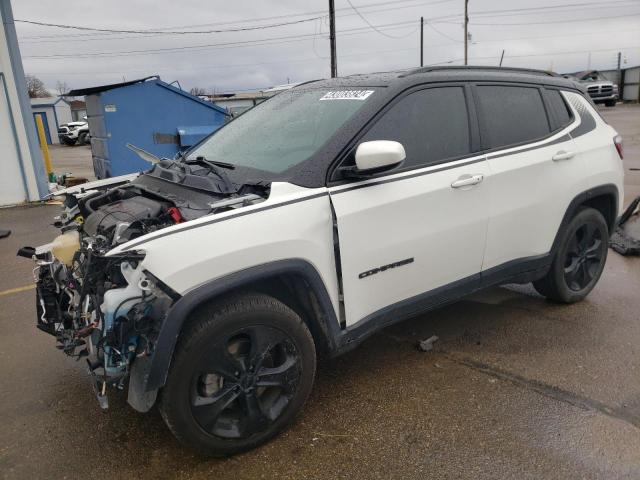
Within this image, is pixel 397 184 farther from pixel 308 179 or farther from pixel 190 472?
pixel 190 472

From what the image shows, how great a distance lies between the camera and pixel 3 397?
3.29 m

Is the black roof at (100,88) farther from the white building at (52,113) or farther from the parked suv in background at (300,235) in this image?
the white building at (52,113)

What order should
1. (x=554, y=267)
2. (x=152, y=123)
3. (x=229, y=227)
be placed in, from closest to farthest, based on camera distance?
(x=229, y=227)
(x=554, y=267)
(x=152, y=123)

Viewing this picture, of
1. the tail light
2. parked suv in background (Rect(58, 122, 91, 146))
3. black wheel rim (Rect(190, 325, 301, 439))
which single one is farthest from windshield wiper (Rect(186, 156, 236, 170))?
parked suv in background (Rect(58, 122, 91, 146))

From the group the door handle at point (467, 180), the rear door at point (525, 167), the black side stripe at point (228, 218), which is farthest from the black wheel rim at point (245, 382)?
the rear door at point (525, 167)

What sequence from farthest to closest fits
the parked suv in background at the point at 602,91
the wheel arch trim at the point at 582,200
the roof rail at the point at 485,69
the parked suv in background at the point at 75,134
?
the parked suv in background at the point at 75,134, the parked suv in background at the point at 602,91, the wheel arch trim at the point at 582,200, the roof rail at the point at 485,69

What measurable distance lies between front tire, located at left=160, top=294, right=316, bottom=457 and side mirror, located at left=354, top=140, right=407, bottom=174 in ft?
2.66

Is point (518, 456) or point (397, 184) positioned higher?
point (397, 184)

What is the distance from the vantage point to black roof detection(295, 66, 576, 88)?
328cm

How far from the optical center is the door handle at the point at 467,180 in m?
3.22

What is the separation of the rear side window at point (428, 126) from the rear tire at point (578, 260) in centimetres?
133

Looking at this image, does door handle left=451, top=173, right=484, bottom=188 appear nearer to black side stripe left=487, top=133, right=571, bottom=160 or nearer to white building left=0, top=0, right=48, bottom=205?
black side stripe left=487, top=133, right=571, bottom=160

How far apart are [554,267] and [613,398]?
49.4 inches

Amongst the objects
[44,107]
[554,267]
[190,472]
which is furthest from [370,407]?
[44,107]
